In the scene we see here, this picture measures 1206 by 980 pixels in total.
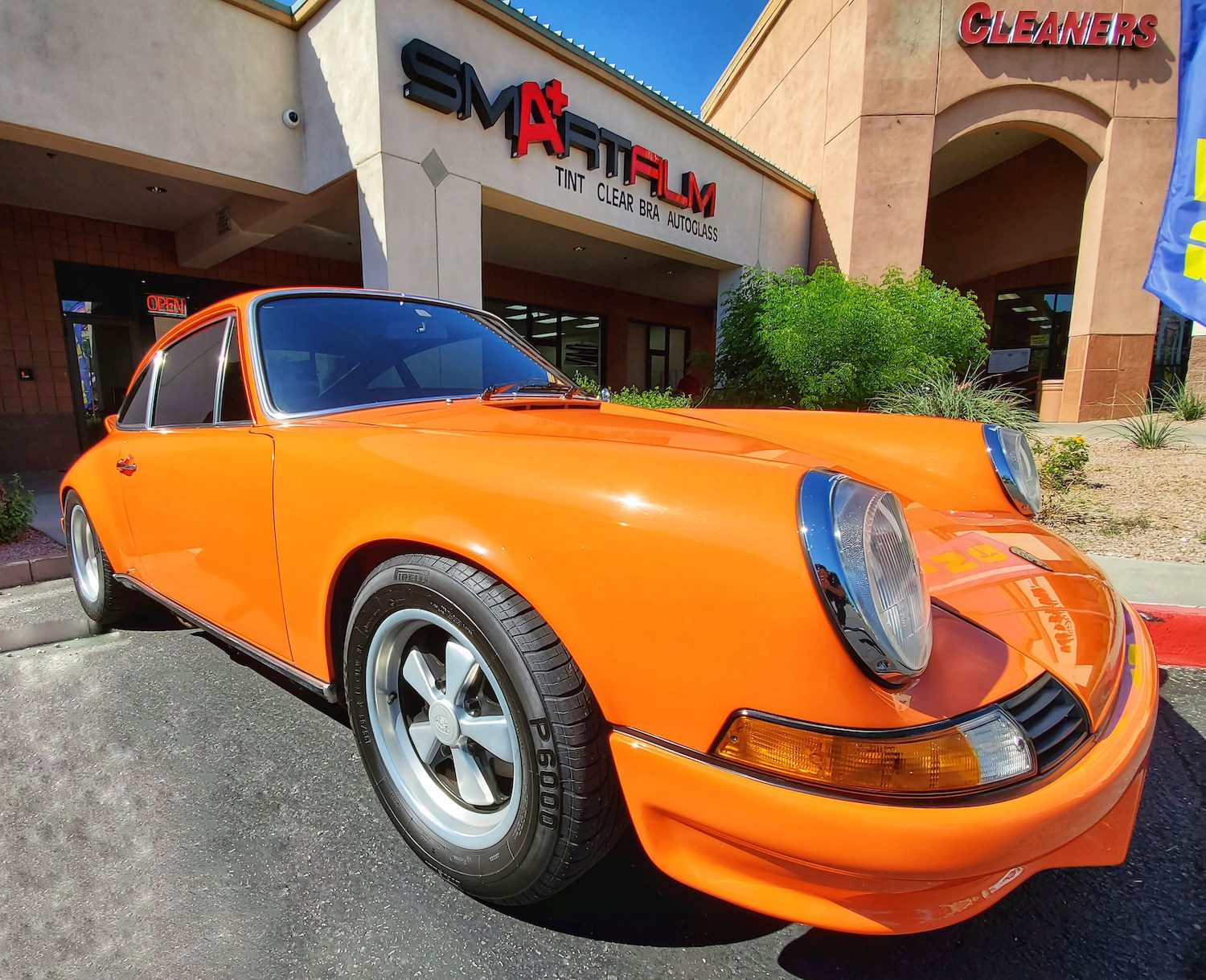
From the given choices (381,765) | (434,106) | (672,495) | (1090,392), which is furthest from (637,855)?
(1090,392)

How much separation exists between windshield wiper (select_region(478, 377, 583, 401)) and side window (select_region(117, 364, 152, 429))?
168cm

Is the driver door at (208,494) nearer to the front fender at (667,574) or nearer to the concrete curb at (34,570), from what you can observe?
the front fender at (667,574)

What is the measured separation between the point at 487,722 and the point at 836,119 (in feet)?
46.9

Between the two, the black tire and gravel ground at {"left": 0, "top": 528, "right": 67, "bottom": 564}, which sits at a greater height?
the black tire

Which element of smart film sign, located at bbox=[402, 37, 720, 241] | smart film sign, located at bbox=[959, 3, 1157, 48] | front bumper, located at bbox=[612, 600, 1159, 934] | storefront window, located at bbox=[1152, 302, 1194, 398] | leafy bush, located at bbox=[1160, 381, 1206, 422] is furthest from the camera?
storefront window, located at bbox=[1152, 302, 1194, 398]

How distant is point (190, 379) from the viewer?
246 centimetres

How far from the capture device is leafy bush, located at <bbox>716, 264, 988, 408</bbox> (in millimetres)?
7746

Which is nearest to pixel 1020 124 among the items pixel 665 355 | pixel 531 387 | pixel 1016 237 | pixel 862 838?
pixel 1016 237

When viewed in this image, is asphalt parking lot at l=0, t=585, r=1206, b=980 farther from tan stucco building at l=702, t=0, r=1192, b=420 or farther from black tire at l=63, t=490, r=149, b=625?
tan stucco building at l=702, t=0, r=1192, b=420

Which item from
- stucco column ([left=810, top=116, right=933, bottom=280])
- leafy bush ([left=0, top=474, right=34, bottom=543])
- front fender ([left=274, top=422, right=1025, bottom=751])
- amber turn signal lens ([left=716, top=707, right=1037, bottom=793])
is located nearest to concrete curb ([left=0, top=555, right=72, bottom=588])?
leafy bush ([left=0, top=474, right=34, bottom=543])

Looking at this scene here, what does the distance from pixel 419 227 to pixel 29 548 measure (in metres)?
4.56

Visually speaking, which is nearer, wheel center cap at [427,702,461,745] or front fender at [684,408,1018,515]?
wheel center cap at [427,702,461,745]

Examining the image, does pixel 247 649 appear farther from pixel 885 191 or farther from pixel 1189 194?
pixel 885 191

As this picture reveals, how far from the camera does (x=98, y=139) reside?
5816 mm
